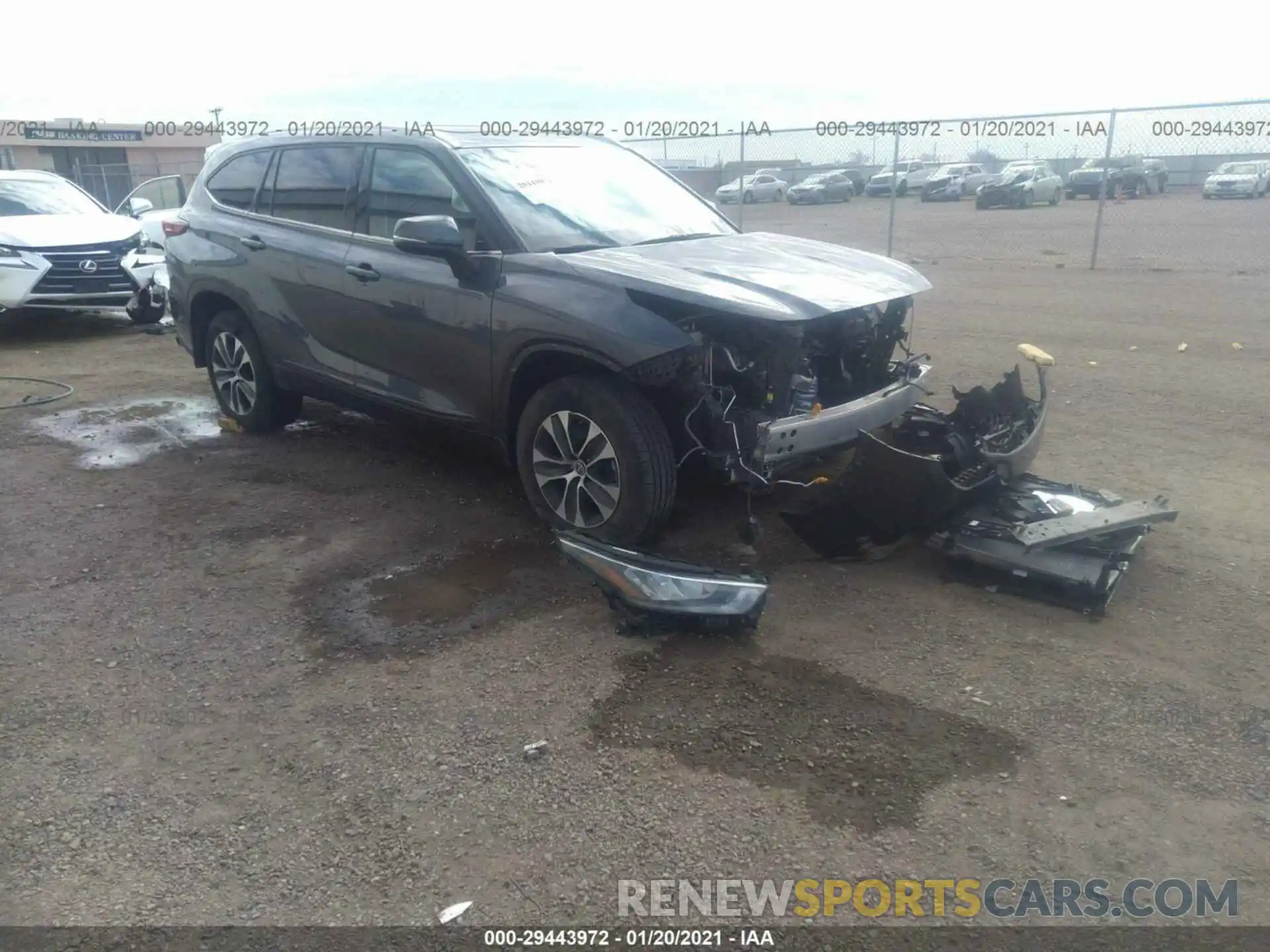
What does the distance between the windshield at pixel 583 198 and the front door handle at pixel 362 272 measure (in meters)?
0.74

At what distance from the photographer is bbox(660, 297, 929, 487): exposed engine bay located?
162 inches

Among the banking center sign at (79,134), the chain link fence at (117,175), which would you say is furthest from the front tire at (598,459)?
the banking center sign at (79,134)

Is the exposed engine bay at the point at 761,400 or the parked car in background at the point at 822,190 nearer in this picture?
the exposed engine bay at the point at 761,400

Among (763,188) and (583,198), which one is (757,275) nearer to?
(583,198)

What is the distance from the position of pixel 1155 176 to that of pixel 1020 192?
151 inches

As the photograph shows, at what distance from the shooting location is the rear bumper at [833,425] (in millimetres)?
4059

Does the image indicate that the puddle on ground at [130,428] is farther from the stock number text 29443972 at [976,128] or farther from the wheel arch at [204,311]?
the stock number text 29443972 at [976,128]

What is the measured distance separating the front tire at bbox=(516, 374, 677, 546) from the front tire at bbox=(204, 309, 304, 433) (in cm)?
235

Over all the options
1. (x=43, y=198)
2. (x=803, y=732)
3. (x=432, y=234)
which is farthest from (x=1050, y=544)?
(x=43, y=198)

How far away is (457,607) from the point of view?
4172 millimetres

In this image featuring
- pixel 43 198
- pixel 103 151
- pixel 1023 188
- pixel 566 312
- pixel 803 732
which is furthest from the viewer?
pixel 103 151

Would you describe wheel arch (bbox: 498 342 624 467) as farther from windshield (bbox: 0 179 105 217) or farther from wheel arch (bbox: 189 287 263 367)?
windshield (bbox: 0 179 105 217)

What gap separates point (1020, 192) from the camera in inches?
1062

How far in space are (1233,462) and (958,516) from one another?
243 cm
